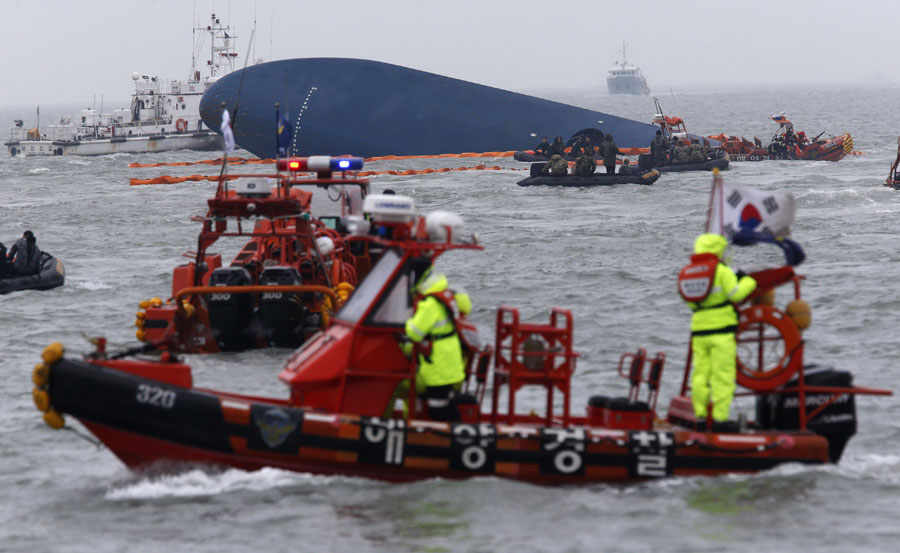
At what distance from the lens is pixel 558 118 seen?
206 ft

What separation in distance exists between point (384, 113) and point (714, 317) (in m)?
52.8

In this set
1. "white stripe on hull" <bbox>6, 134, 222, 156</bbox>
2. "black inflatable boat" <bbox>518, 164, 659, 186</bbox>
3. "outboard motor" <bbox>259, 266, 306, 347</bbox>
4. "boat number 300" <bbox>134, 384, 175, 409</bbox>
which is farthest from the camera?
"white stripe on hull" <bbox>6, 134, 222, 156</bbox>

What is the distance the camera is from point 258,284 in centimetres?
1669

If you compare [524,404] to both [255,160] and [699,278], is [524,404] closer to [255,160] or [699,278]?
[699,278]

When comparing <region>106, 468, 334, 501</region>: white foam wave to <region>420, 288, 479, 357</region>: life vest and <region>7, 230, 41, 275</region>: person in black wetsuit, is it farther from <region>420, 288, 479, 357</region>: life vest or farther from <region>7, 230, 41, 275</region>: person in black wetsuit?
<region>7, 230, 41, 275</region>: person in black wetsuit

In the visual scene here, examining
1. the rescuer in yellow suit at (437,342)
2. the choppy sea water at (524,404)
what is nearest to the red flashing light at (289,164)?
the choppy sea water at (524,404)

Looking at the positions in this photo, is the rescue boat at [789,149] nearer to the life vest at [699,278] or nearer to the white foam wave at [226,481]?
the life vest at [699,278]

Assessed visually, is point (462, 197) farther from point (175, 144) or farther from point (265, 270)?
point (175, 144)

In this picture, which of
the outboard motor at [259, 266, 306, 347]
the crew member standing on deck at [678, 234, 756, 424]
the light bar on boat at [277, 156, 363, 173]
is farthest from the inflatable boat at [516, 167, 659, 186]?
the crew member standing on deck at [678, 234, 756, 424]

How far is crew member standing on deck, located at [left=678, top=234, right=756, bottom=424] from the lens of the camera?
9.47 metres

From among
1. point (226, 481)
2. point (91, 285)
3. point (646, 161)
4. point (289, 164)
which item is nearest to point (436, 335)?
point (226, 481)

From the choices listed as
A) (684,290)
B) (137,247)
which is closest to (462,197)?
(137,247)

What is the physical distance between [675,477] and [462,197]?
3097 cm

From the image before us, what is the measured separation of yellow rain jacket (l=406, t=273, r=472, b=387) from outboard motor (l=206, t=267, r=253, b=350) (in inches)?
258
